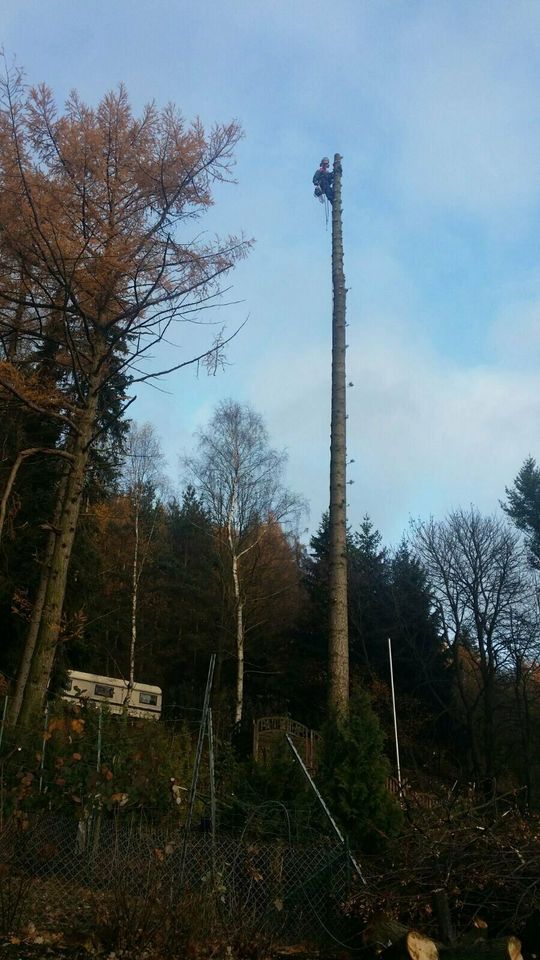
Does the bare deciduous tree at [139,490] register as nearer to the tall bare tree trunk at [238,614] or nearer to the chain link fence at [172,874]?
the tall bare tree trunk at [238,614]

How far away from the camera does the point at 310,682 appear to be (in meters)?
29.1

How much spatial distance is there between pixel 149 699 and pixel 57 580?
11516 millimetres

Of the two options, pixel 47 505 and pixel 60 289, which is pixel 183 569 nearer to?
pixel 47 505

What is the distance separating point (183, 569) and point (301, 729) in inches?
610

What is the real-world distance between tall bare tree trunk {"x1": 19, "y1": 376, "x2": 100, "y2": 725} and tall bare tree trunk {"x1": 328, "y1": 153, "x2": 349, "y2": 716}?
3381mm

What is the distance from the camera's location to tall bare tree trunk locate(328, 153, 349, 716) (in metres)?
10.5

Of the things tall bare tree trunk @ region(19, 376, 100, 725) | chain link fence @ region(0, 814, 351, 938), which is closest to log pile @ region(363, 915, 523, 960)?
chain link fence @ region(0, 814, 351, 938)

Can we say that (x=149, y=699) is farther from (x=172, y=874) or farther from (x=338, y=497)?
(x=172, y=874)

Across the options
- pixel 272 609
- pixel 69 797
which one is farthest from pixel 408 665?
pixel 69 797

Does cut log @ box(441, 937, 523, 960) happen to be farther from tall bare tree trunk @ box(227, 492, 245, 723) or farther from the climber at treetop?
tall bare tree trunk @ box(227, 492, 245, 723)

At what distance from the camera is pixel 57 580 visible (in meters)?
10.2

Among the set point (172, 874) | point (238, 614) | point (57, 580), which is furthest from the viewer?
point (238, 614)

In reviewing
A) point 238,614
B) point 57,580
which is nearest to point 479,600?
point 238,614

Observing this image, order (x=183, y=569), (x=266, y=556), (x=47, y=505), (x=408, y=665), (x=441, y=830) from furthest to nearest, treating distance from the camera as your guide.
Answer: (x=183, y=569)
(x=266, y=556)
(x=408, y=665)
(x=47, y=505)
(x=441, y=830)
